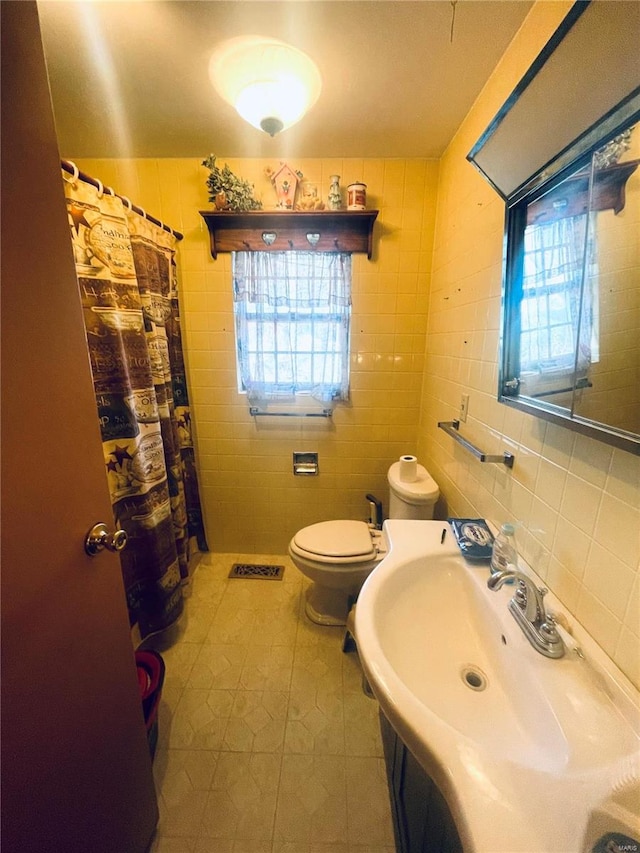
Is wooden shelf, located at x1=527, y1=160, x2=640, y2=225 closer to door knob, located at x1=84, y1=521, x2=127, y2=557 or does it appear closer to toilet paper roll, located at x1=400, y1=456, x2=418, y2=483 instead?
toilet paper roll, located at x1=400, y1=456, x2=418, y2=483

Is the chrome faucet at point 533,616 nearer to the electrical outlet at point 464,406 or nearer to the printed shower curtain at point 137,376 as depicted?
the electrical outlet at point 464,406

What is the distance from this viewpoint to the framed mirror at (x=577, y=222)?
0.54 metres

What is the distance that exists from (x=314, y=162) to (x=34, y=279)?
1.58m

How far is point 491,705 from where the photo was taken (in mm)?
679

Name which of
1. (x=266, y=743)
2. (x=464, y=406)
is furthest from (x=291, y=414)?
(x=266, y=743)

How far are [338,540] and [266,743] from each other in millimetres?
782

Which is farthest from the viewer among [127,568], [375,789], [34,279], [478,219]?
[127,568]

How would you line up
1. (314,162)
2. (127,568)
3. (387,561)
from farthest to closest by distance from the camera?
(314,162)
(127,568)
(387,561)

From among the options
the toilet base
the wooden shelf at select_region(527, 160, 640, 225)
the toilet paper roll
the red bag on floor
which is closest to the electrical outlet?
the toilet paper roll

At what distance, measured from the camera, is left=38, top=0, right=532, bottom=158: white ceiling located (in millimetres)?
883

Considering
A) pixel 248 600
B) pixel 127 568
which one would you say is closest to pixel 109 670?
pixel 127 568

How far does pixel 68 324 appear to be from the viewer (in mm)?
605

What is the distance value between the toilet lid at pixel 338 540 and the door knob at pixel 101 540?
3.13 ft

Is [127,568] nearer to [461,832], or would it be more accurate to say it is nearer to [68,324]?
[68,324]
